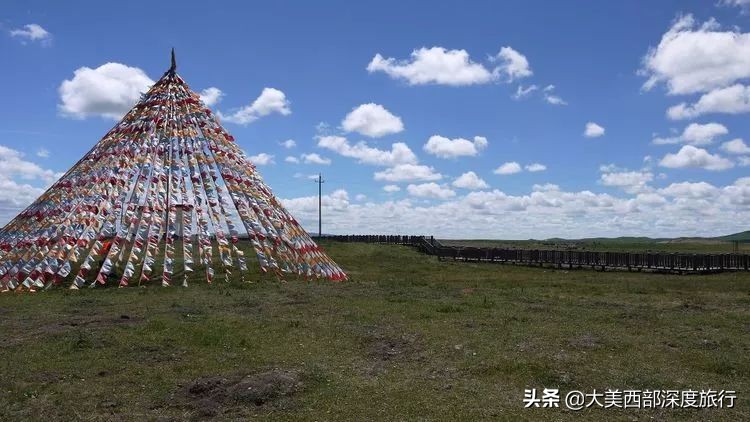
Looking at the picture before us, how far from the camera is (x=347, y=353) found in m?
13.6

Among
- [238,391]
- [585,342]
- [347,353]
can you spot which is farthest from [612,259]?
[238,391]

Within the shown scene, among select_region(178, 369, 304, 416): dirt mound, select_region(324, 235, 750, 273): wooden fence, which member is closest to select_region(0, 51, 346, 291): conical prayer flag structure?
select_region(178, 369, 304, 416): dirt mound

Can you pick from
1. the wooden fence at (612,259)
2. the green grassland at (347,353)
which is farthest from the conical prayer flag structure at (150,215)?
the wooden fence at (612,259)

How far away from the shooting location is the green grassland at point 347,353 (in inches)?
390

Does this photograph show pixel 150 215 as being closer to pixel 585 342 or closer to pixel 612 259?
pixel 585 342

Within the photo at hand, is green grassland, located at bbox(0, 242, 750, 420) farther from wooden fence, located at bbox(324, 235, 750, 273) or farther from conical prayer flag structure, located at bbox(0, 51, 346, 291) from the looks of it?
wooden fence, located at bbox(324, 235, 750, 273)

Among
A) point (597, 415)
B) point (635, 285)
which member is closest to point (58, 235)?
point (597, 415)

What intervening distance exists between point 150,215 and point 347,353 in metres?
18.6

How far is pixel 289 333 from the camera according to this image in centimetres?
1566

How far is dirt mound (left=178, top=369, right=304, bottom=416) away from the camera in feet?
32.7

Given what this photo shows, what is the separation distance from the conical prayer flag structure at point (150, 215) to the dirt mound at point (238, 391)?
15.9m

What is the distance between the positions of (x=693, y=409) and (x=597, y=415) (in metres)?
1.74

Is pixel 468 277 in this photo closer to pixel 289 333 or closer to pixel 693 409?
pixel 289 333

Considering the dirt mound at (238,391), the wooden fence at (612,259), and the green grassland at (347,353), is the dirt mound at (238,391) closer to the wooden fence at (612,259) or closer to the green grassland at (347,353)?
the green grassland at (347,353)
